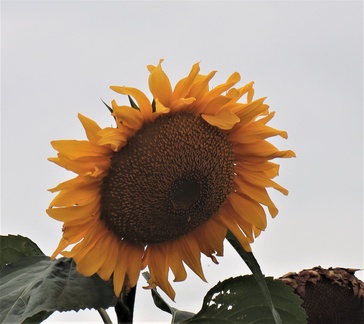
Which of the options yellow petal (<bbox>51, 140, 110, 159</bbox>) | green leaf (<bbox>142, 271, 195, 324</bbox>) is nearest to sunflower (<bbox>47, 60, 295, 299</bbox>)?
yellow petal (<bbox>51, 140, 110, 159</bbox>)

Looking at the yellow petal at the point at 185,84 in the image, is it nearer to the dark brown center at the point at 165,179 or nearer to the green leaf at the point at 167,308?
the dark brown center at the point at 165,179

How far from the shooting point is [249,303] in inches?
32.4

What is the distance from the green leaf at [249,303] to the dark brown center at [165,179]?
4.6 inches

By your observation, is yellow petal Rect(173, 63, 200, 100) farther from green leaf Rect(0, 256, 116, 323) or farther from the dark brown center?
green leaf Rect(0, 256, 116, 323)

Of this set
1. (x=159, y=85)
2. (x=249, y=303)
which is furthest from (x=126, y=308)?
(x=159, y=85)

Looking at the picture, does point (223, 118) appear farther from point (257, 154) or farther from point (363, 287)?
point (363, 287)

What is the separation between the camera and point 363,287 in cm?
99

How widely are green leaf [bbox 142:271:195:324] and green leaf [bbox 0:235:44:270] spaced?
0.17 meters

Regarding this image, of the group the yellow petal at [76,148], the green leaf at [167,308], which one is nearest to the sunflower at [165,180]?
the yellow petal at [76,148]

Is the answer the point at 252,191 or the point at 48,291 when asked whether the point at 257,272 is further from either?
the point at 48,291

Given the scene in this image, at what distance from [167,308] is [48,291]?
0.26 m

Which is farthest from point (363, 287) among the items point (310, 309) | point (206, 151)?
point (206, 151)

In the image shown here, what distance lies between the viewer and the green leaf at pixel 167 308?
2.97 ft

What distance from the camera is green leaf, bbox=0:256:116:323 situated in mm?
686
